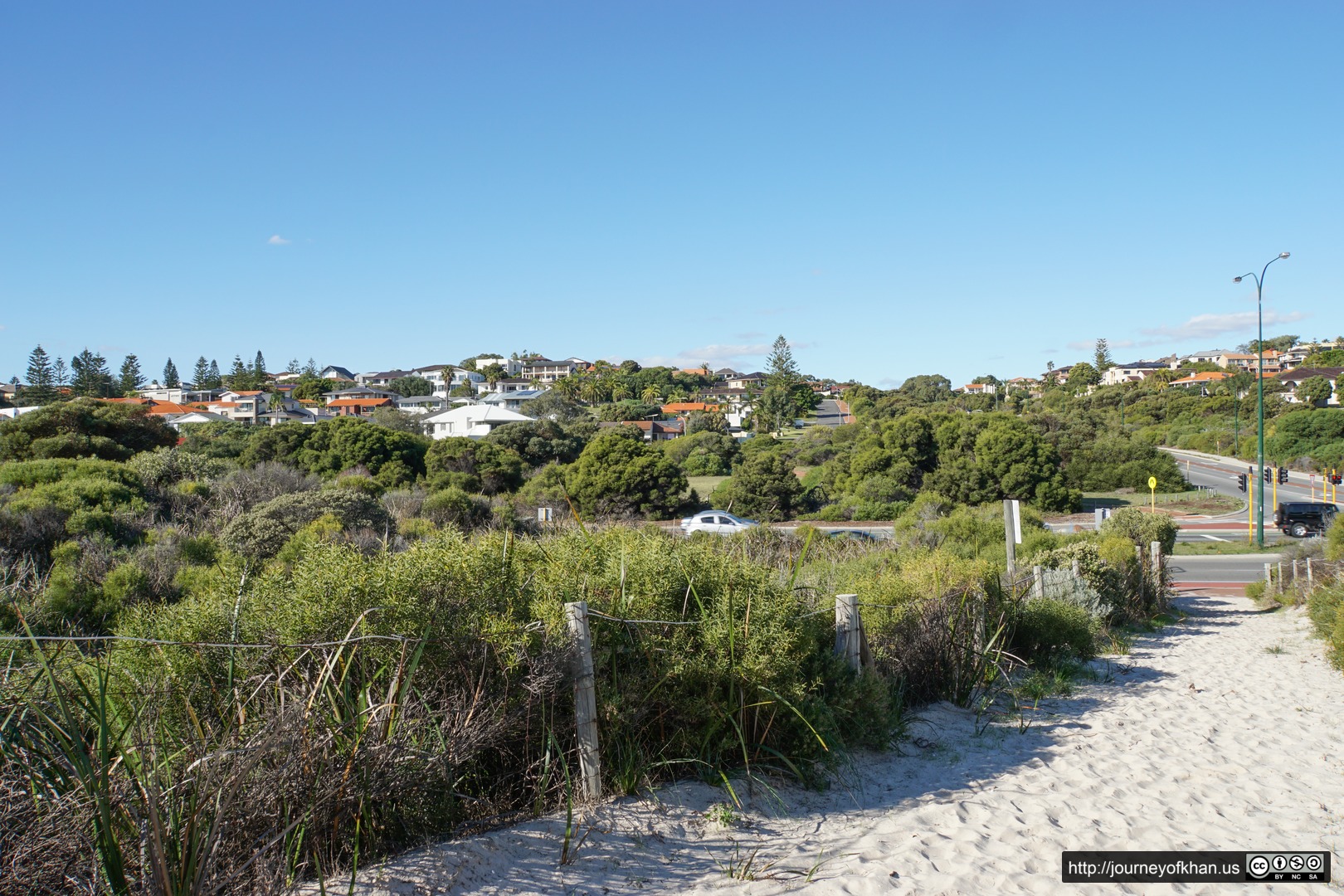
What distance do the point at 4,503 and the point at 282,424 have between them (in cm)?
2650

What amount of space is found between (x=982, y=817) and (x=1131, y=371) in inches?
6917

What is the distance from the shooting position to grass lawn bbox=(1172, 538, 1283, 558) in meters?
27.5

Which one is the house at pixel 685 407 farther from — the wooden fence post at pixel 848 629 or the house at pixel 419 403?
the wooden fence post at pixel 848 629

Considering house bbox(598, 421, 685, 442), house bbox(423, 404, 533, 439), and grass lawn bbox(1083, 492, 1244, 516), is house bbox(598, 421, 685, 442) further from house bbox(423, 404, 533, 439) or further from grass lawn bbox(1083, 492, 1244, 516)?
grass lawn bbox(1083, 492, 1244, 516)

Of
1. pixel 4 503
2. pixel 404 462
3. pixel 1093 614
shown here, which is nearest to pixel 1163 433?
pixel 404 462

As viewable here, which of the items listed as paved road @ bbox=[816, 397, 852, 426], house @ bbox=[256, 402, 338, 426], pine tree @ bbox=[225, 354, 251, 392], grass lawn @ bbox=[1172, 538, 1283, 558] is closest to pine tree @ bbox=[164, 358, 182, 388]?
pine tree @ bbox=[225, 354, 251, 392]

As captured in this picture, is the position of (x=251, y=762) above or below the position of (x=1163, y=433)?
above

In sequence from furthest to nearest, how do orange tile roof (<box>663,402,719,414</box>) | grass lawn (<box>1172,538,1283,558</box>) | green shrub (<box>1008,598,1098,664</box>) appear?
orange tile roof (<box>663,402,719,414</box>) → grass lawn (<box>1172,538,1283,558</box>) → green shrub (<box>1008,598,1098,664</box>)

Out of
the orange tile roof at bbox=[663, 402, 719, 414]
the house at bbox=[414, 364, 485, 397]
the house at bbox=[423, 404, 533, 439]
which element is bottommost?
the orange tile roof at bbox=[663, 402, 719, 414]

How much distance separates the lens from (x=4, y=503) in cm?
1542

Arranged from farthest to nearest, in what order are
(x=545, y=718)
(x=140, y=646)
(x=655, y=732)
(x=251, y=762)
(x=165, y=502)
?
(x=165, y=502), (x=655, y=732), (x=545, y=718), (x=140, y=646), (x=251, y=762)

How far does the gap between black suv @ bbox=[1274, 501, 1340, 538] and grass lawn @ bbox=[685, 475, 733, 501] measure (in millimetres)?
22549

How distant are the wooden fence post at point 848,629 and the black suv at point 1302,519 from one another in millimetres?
33162

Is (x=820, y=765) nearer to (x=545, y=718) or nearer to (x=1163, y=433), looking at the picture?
(x=545, y=718)
